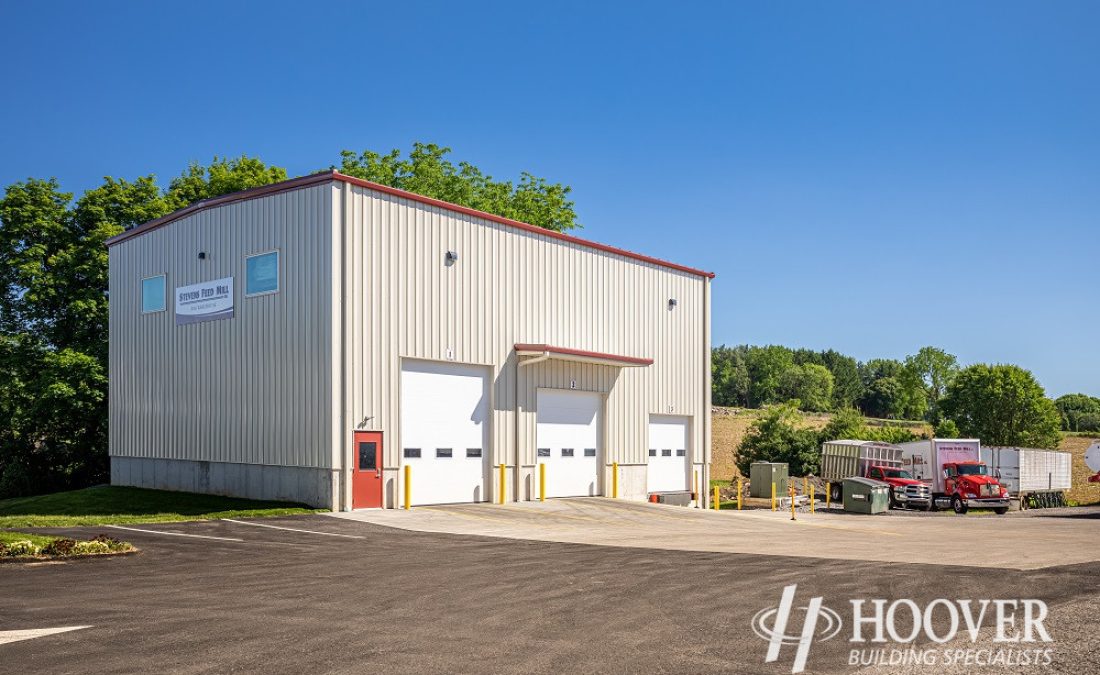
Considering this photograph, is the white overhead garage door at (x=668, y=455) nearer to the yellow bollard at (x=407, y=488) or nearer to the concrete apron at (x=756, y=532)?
the concrete apron at (x=756, y=532)

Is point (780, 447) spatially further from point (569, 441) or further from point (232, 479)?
point (232, 479)

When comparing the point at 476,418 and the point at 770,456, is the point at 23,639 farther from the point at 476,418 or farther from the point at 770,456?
the point at 770,456

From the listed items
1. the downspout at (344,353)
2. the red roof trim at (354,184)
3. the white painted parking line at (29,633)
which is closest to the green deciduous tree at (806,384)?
the red roof trim at (354,184)

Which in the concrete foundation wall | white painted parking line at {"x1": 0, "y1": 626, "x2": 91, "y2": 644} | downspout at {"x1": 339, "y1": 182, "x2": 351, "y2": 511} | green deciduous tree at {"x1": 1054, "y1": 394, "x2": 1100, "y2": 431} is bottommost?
green deciduous tree at {"x1": 1054, "y1": 394, "x2": 1100, "y2": 431}

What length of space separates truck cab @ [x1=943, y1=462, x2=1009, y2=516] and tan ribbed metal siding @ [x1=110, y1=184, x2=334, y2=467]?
27527 millimetres

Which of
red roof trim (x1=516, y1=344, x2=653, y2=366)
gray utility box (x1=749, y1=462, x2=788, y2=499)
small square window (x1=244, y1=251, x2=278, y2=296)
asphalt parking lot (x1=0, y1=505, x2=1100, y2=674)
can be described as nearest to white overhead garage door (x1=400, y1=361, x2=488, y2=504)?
red roof trim (x1=516, y1=344, x2=653, y2=366)

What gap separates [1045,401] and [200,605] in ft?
278

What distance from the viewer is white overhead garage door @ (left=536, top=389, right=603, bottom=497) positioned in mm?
29188

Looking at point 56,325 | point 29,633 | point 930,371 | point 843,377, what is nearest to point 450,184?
point 56,325

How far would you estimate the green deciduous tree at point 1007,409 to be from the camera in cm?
8044

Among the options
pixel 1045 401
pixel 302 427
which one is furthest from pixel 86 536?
pixel 1045 401

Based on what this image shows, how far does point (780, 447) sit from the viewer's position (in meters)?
55.0

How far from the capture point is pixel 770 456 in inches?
2174

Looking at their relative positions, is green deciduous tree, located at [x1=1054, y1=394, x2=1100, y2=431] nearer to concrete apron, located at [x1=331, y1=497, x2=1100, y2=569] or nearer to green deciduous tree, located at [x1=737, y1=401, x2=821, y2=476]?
green deciduous tree, located at [x1=737, y1=401, x2=821, y2=476]
